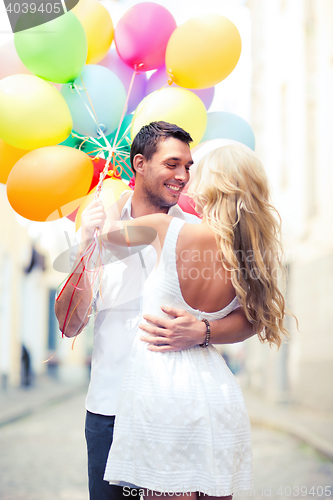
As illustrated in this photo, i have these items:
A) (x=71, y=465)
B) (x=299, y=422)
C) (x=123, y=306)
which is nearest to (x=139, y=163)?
(x=123, y=306)

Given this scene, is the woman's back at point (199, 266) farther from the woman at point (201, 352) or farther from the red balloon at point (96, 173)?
the red balloon at point (96, 173)

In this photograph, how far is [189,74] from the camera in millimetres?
2184

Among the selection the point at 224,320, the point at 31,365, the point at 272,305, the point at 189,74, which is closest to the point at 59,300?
the point at 224,320

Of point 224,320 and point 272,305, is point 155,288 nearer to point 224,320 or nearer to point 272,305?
point 224,320

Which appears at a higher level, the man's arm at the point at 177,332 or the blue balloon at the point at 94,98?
the blue balloon at the point at 94,98

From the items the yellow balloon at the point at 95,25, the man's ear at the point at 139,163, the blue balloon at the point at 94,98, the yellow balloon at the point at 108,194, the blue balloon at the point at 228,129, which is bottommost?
the yellow balloon at the point at 108,194

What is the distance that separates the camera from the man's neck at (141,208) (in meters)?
1.90

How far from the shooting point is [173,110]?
2025mm

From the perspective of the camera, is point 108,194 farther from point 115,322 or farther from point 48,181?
point 115,322

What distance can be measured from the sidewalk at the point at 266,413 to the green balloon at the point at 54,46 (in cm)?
603

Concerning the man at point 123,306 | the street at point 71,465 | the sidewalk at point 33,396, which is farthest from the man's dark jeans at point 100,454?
the sidewalk at point 33,396

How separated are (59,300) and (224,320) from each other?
1.97 feet

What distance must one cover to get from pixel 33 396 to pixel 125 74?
10535mm

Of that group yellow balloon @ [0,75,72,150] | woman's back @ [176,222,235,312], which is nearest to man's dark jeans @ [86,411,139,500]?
woman's back @ [176,222,235,312]
